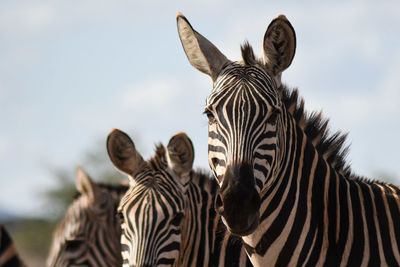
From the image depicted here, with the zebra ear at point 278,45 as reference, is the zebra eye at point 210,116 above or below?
below

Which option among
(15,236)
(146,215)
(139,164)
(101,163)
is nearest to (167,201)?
(146,215)

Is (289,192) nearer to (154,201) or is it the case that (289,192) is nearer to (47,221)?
(154,201)

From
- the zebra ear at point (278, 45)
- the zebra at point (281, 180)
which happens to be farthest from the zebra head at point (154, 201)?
the zebra ear at point (278, 45)

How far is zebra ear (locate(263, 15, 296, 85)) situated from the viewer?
5.41 m

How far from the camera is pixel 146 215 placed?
6922 millimetres

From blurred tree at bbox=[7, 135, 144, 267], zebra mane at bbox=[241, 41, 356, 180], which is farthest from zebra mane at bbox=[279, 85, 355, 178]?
blurred tree at bbox=[7, 135, 144, 267]

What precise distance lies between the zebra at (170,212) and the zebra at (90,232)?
2047 mm

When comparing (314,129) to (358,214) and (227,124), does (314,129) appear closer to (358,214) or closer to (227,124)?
(358,214)

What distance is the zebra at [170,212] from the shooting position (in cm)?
685

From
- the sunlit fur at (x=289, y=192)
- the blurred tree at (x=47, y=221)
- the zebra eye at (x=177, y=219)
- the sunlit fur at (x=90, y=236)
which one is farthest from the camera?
the blurred tree at (x=47, y=221)

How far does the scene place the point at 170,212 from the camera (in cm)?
705

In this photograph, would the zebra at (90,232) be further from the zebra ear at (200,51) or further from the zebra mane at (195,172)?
the zebra ear at (200,51)

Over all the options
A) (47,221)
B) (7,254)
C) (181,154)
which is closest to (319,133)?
(181,154)

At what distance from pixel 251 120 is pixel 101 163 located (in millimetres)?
36305
